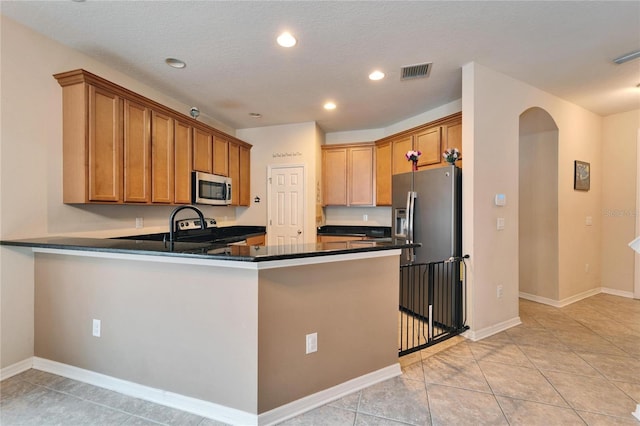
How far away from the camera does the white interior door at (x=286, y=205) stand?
4.71 m

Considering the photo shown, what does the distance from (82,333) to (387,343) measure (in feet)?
7.45

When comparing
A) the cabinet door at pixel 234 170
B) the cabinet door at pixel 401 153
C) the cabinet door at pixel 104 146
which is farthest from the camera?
the cabinet door at pixel 234 170

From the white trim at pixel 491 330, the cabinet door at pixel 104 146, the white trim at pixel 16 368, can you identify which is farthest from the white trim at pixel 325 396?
the cabinet door at pixel 104 146

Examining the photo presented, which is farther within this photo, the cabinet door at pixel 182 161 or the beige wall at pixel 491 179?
the cabinet door at pixel 182 161

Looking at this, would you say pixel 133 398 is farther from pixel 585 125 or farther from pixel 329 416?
pixel 585 125

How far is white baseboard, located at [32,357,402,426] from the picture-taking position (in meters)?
1.66

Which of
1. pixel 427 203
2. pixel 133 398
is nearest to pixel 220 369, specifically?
pixel 133 398

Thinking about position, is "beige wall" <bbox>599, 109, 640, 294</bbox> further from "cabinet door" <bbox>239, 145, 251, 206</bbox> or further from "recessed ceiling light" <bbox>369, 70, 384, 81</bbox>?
"cabinet door" <bbox>239, 145, 251, 206</bbox>

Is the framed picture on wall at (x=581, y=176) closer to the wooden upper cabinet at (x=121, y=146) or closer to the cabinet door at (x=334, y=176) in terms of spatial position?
the cabinet door at (x=334, y=176)

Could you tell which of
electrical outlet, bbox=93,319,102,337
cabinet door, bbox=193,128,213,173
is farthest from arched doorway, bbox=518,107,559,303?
electrical outlet, bbox=93,319,102,337

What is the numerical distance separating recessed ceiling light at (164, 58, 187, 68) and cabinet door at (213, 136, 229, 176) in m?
1.27

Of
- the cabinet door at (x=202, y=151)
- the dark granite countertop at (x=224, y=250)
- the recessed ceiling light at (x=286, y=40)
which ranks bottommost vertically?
the dark granite countertop at (x=224, y=250)

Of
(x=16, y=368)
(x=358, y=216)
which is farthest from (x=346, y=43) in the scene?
(x=16, y=368)

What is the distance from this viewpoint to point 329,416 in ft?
5.59
